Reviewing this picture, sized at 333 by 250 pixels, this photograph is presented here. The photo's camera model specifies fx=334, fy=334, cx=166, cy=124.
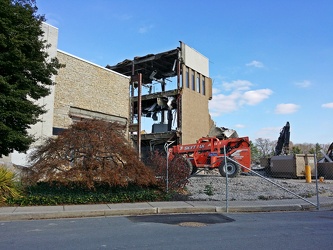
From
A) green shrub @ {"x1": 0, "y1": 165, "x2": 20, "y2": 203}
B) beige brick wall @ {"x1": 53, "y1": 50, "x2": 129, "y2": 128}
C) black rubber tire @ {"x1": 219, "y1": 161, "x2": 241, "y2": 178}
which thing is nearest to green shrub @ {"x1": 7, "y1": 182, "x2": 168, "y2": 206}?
green shrub @ {"x1": 0, "y1": 165, "x2": 20, "y2": 203}

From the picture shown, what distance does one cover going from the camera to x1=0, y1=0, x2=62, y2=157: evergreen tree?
1128 centimetres

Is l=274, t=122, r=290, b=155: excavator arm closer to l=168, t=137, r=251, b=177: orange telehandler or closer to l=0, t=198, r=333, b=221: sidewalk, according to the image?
l=168, t=137, r=251, b=177: orange telehandler

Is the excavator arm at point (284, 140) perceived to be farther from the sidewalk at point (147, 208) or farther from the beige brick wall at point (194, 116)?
the sidewalk at point (147, 208)

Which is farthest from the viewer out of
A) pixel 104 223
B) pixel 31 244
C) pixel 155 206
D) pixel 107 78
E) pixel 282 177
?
pixel 107 78

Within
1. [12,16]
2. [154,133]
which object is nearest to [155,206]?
[12,16]

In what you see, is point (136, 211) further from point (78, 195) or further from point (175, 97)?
point (175, 97)

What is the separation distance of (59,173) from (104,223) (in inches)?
126

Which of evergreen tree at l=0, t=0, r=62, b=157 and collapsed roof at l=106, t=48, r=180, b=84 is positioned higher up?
collapsed roof at l=106, t=48, r=180, b=84

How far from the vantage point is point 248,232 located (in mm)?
7508

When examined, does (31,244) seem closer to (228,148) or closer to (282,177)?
(228,148)

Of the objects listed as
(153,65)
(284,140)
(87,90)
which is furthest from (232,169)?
(153,65)

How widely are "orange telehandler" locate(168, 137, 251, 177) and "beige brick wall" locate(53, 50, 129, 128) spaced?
850 cm

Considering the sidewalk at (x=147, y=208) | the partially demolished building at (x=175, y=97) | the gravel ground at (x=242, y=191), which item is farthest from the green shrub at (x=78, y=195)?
the partially demolished building at (x=175, y=97)

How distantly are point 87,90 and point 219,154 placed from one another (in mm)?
11352
